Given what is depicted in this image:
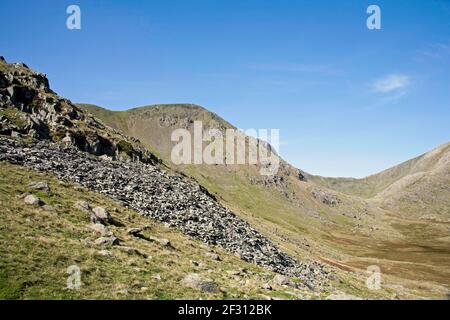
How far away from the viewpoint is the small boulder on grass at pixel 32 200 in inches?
1108

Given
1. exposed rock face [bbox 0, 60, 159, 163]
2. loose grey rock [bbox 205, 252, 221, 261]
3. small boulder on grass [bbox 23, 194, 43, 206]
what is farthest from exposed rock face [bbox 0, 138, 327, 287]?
small boulder on grass [bbox 23, 194, 43, 206]

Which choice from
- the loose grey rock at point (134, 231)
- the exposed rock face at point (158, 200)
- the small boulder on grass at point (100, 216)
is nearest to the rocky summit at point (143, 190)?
the exposed rock face at point (158, 200)

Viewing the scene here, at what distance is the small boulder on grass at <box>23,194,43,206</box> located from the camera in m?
28.1

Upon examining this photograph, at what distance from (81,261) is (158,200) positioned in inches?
917

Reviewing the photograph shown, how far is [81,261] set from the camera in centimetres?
2112

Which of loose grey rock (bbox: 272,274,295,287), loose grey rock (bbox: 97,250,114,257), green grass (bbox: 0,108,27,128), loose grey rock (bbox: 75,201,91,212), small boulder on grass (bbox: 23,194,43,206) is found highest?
green grass (bbox: 0,108,27,128)

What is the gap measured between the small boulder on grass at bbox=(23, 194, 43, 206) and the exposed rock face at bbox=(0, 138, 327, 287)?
11417 millimetres

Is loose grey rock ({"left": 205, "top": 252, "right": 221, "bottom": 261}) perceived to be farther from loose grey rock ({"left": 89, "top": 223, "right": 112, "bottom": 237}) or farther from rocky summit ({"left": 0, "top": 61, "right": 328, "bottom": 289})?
loose grey rock ({"left": 89, "top": 223, "right": 112, "bottom": 237})

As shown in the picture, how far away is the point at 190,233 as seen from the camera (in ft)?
128

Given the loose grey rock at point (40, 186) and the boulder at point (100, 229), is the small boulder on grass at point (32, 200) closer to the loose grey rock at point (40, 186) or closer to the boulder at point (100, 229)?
the loose grey rock at point (40, 186)

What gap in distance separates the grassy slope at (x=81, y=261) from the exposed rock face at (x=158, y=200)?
17.1 feet

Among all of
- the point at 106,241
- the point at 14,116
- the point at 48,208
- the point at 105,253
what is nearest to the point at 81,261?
the point at 105,253
